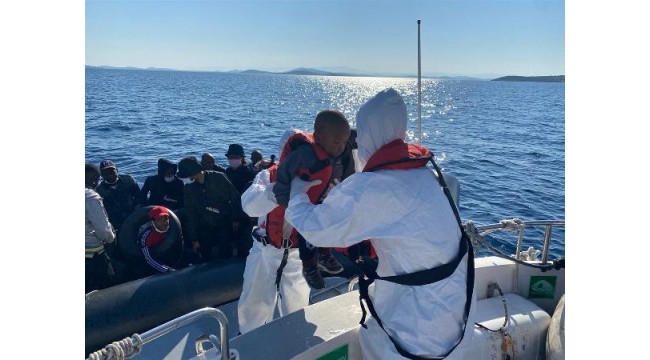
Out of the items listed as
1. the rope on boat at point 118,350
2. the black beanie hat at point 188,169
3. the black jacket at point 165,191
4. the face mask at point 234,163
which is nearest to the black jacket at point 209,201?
the black beanie hat at point 188,169

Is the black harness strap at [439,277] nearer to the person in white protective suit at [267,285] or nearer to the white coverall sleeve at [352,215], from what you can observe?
the white coverall sleeve at [352,215]

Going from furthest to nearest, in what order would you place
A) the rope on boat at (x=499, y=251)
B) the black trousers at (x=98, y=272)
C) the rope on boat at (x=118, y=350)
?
the black trousers at (x=98, y=272), the rope on boat at (x=499, y=251), the rope on boat at (x=118, y=350)

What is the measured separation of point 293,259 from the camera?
140 inches

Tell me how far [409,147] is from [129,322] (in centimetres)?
284

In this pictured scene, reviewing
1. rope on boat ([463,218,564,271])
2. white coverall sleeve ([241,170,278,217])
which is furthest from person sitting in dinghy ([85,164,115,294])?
rope on boat ([463,218,564,271])

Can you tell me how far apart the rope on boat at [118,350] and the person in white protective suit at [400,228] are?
752 millimetres

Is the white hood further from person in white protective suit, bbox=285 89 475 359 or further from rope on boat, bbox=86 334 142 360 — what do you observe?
rope on boat, bbox=86 334 142 360

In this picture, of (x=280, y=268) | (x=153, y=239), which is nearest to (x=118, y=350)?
(x=280, y=268)

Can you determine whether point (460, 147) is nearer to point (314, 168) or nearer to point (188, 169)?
point (188, 169)

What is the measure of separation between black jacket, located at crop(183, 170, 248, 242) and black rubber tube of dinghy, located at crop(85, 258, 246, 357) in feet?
3.12

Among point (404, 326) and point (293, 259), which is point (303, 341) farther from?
point (293, 259)

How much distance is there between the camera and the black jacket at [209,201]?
529cm
